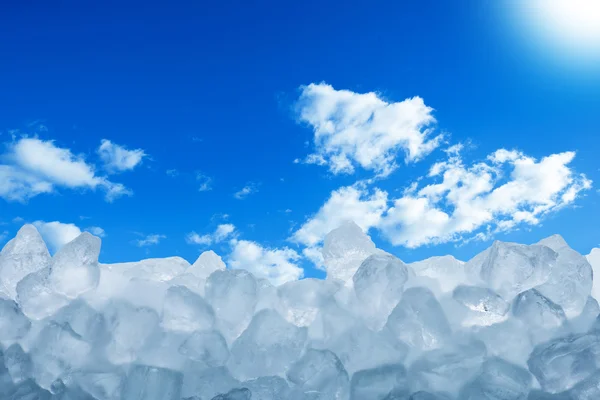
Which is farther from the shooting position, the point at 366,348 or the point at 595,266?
the point at 595,266

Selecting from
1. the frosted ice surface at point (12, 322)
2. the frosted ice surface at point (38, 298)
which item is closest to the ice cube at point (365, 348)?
the frosted ice surface at point (38, 298)

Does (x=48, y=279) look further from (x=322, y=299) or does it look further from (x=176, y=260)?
(x=322, y=299)

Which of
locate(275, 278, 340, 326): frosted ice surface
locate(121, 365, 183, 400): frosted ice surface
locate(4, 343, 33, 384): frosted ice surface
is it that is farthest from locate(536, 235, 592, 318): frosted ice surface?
locate(4, 343, 33, 384): frosted ice surface

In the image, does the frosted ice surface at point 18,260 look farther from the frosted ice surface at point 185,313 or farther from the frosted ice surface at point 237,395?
the frosted ice surface at point 237,395

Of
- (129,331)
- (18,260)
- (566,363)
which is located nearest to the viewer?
(566,363)

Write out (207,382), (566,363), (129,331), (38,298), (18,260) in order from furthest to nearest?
1. (18,260)
2. (38,298)
3. (129,331)
4. (207,382)
5. (566,363)

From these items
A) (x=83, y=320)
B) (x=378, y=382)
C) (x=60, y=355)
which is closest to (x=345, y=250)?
(x=378, y=382)

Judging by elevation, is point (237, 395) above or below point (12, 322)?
below

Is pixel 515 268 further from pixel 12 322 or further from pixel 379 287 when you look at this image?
pixel 12 322

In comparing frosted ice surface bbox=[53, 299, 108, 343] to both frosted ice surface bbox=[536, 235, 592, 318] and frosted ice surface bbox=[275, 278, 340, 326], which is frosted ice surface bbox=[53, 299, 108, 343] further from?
frosted ice surface bbox=[536, 235, 592, 318]

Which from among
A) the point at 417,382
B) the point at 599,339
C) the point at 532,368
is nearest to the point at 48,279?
the point at 417,382
